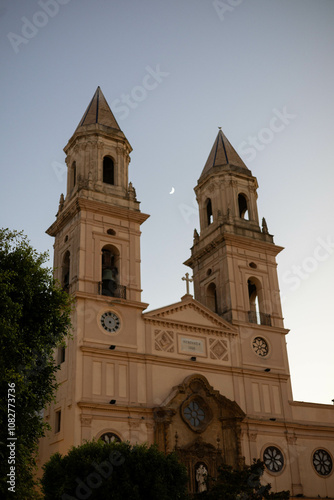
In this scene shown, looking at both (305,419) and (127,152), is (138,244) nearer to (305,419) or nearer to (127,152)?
(127,152)

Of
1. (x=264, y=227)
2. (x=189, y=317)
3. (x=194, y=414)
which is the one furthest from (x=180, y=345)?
(x=264, y=227)

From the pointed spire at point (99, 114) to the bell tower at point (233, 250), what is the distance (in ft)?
26.9

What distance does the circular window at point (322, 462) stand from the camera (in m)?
37.3

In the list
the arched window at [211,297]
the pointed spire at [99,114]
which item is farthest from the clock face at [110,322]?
the pointed spire at [99,114]

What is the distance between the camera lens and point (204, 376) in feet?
117

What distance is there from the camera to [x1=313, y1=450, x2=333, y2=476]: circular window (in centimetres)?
3731

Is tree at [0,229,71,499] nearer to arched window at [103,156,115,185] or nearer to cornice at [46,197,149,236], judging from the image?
cornice at [46,197,149,236]

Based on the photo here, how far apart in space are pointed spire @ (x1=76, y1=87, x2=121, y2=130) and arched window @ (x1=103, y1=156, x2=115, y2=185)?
242cm

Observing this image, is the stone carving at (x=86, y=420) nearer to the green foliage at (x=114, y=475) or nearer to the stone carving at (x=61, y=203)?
the green foliage at (x=114, y=475)

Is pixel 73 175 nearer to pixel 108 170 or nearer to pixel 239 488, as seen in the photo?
pixel 108 170

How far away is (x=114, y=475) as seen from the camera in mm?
24641

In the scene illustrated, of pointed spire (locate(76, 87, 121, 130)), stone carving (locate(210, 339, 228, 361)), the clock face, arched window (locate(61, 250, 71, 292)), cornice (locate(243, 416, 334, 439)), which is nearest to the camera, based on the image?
the clock face

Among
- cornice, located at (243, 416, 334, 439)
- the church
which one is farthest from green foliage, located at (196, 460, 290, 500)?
cornice, located at (243, 416, 334, 439)

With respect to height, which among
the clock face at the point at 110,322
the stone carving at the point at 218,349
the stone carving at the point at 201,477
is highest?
the clock face at the point at 110,322
